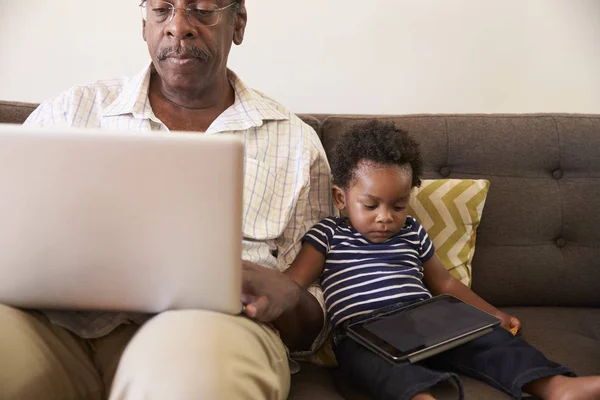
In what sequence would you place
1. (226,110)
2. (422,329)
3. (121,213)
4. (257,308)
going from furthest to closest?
1. (226,110)
2. (422,329)
3. (257,308)
4. (121,213)

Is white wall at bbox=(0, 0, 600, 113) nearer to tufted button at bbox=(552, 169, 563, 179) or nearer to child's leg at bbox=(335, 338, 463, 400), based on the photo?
tufted button at bbox=(552, 169, 563, 179)

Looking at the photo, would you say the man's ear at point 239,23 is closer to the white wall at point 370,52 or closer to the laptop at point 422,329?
the white wall at point 370,52

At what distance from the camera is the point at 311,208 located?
1.49 meters

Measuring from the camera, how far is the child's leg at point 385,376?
3.56 ft

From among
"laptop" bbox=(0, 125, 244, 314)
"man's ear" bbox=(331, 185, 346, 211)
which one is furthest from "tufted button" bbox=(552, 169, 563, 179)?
"laptop" bbox=(0, 125, 244, 314)

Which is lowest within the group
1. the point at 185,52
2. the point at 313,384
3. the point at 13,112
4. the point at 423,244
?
the point at 313,384

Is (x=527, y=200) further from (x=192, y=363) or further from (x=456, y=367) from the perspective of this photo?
(x=192, y=363)

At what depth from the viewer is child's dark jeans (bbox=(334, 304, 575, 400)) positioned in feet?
3.62

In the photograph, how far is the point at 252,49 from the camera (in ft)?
6.13

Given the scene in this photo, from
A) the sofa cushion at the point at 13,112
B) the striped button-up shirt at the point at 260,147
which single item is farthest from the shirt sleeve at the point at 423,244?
the sofa cushion at the point at 13,112

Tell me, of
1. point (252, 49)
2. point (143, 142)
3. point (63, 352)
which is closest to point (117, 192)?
point (143, 142)

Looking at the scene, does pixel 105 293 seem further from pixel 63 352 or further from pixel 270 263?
pixel 270 263

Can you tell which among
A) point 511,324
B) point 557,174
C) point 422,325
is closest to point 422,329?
point 422,325

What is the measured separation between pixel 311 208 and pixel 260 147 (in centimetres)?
19
